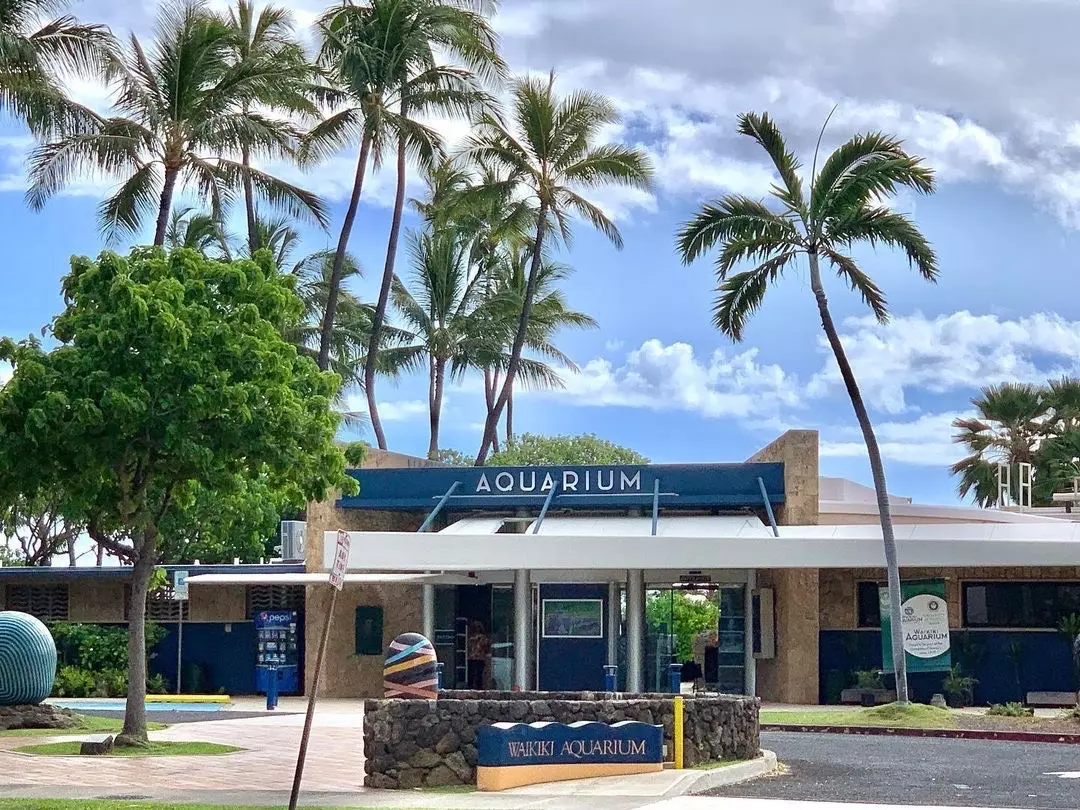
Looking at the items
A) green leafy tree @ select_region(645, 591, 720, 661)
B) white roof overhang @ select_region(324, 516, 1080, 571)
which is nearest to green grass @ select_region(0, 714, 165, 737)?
white roof overhang @ select_region(324, 516, 1080, 571)

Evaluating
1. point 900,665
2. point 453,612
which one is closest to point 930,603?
point 900,665

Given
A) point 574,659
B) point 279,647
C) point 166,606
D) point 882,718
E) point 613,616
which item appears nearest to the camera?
point 882,718

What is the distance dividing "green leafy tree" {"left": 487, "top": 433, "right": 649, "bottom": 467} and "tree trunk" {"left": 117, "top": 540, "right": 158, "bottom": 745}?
38.0m

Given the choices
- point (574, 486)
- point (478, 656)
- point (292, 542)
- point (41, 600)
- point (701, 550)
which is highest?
point (574, 486)

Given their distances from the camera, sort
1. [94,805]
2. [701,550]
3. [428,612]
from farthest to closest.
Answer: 1. [428,612]
2. [701,550]
3. [94,805]

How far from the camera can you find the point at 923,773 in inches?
711

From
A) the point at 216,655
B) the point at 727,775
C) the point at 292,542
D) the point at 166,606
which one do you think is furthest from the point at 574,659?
the point at 727,775

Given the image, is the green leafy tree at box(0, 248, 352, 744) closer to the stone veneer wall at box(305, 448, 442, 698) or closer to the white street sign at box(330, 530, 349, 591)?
the white street sign at box(330, 530, 349, 591)

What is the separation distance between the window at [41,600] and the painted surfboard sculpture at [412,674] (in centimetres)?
2285

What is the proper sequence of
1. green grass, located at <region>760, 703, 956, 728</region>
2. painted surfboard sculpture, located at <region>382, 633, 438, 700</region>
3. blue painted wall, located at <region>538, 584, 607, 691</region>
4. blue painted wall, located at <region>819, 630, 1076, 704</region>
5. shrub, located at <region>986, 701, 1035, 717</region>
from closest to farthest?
1. painted surfboard sculpture, located at <region>382, 633, 438, 700</region>
2. green grass, located at <region>760, 703, 956, 728</region>
3. shrub, located at <region>986, 701, 1035, 717</region>
4. blue painted wall, located at <region>819, 630, 1076, 704</region>
5. blue painted wall, located at <region>538, 584, 607, 691</region>

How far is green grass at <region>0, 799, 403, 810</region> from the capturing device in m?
14.2

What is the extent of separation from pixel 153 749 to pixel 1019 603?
60.4ft

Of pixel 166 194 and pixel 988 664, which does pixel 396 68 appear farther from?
pixel 988 664

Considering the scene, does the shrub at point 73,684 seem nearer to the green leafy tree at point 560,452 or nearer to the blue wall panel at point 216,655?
the blue wall panel at point 216,655
